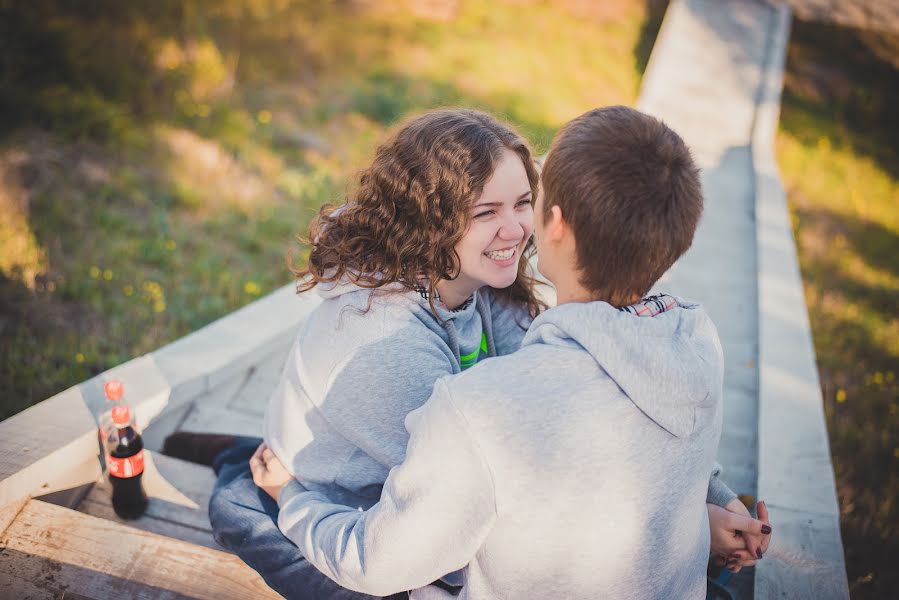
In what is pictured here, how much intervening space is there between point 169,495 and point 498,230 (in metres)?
1.62

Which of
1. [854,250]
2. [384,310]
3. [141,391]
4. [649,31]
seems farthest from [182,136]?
[649,31]

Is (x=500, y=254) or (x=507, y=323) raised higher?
(x=500, y=254)

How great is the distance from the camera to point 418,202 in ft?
7.06

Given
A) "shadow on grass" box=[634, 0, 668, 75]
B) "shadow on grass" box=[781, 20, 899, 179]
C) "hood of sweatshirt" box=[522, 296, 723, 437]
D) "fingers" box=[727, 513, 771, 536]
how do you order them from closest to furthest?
"hood of sweatshirt" box=[522, 296, 723, 437] < "fingers" box=[727, 513, 771, 536] < "shadow on grass" box=[781, 20, 899, 179] < "shadow on grass" box=[634, 0, 668, 75]

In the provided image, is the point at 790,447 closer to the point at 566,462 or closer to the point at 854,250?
the point at 566,462

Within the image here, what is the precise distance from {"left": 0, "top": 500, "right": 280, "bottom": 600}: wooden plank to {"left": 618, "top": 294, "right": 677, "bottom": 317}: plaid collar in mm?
1431

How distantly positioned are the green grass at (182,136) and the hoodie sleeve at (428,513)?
1.32 meters

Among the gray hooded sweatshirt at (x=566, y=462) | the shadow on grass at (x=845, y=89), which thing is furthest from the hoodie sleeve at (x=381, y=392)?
the shadow on grass at (x=845, y=89)

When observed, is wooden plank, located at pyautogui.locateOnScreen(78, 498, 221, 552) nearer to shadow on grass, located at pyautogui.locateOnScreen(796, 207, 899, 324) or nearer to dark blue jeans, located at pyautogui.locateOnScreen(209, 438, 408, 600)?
dark blue jeans, located at pyautogui.locateOnScreen(209, 438, 408, 600)

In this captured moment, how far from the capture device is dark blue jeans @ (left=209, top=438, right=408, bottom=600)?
202 centimetres

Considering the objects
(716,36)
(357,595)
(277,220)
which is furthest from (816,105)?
(357,595)

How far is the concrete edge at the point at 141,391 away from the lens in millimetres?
2430

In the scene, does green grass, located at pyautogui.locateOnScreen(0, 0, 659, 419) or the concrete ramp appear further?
green grass, located at pyautogui.locateOnScreen(0, 0, 659, 419)

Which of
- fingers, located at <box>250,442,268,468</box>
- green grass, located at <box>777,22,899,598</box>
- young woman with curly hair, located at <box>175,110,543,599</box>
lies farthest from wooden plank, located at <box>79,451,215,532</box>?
green grass, located at <box>777,22,899,598</box>
